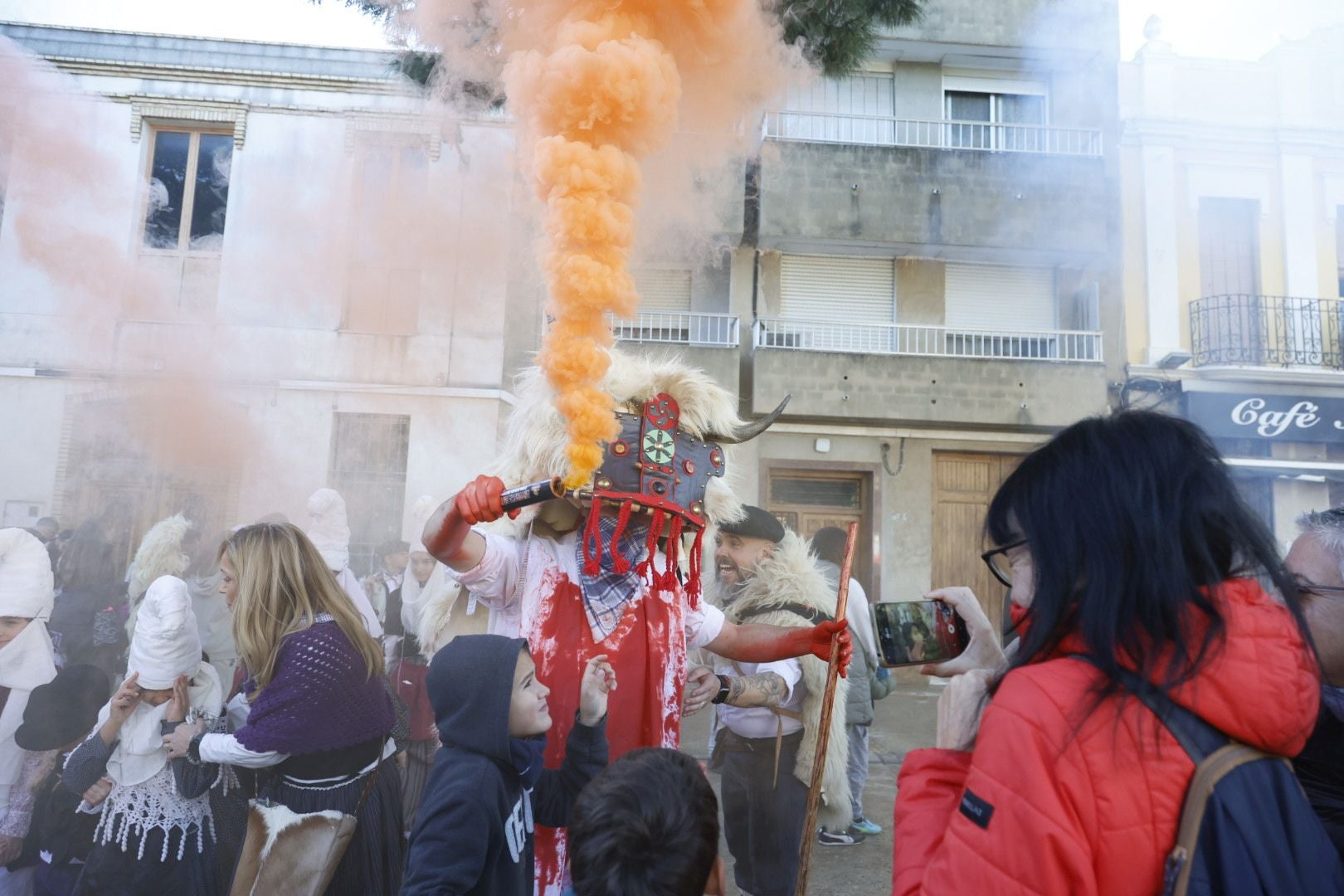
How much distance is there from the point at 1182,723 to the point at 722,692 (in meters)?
2.03

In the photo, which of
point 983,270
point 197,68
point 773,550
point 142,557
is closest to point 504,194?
point 197,68

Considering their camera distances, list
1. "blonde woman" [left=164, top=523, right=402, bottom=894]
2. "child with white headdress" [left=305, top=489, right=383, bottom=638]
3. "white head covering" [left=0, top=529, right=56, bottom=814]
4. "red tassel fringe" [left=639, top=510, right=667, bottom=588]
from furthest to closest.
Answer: "child with white headdress" [left=305, top=489, right=383, bottom=638]
"white head covering" [left=0, top=529, right=56, bottom=814]
"blonde woman" [left=164, top=523, right=402, bottom=894]
"red tassel fringe" [left=639, top=510, right=667, bottom=588]

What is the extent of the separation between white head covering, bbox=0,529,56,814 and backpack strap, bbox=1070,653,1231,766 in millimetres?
4314

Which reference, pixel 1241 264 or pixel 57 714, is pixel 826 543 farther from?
pixel 1241 264

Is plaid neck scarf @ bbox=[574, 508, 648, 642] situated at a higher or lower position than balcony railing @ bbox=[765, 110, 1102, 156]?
lower

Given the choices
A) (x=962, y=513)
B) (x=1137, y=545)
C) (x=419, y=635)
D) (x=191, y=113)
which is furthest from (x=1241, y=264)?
(x=191, y=113)

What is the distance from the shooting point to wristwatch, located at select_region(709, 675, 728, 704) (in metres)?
2.92

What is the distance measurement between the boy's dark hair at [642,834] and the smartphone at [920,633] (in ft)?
1.68

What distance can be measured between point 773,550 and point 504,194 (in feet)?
18.5

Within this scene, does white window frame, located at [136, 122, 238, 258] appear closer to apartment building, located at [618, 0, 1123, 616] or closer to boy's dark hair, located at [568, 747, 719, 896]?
apartment building, located at [618, 0, 1123, 616]

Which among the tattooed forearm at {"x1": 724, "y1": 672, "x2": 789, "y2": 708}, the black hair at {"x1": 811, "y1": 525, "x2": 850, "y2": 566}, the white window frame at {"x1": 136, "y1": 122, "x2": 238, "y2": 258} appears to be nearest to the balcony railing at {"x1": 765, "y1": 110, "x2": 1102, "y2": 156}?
the white window frame at {"x1": 136, "y1": 122, "x2": 238, "y2": 258}

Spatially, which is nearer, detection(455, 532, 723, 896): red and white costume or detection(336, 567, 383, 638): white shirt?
detection(455, 532, 723, 896): red and white costume

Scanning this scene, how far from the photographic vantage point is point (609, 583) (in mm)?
2541

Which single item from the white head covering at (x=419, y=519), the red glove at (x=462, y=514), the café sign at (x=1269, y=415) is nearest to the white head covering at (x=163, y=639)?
the red glove at (x=462, y=514)
